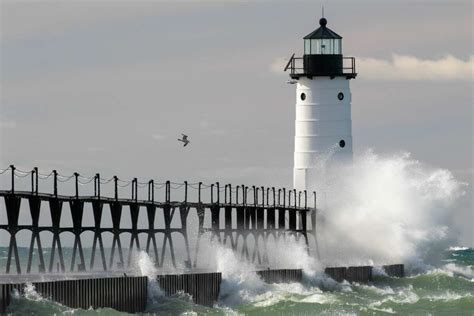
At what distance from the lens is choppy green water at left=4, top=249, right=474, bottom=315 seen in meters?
40.0

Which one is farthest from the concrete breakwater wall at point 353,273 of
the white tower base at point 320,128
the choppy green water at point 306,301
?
the white tower base at point 320,128

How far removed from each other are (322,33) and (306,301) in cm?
2356

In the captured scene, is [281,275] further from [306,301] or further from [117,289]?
[117,289]

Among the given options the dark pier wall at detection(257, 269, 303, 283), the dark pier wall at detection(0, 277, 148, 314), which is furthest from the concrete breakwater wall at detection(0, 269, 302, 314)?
the dark pier wall at detection(257, 269, 303, 283)

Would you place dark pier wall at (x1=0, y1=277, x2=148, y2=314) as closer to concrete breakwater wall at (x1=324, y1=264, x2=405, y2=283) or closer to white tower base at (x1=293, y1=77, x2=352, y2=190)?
concrete breakwater wall at (x1=324, y1=264, x2=405, y2=283)

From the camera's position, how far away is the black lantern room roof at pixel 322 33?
2682 inches

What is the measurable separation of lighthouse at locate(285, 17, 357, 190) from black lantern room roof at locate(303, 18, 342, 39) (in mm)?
89

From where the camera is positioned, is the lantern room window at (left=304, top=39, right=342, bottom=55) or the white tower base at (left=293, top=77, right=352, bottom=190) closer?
the white tower base at (left=293, top=77, right=352, bottom=190)

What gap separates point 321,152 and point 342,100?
2.45m

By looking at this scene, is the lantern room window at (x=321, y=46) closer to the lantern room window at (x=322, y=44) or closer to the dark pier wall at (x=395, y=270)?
the lantern room window at (x=322, y=44)

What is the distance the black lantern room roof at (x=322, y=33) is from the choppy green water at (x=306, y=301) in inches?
545

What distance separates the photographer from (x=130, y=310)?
39312 millimetres

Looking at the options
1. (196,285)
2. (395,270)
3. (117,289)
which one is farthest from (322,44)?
(117,289)

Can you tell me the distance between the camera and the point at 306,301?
153 ft
